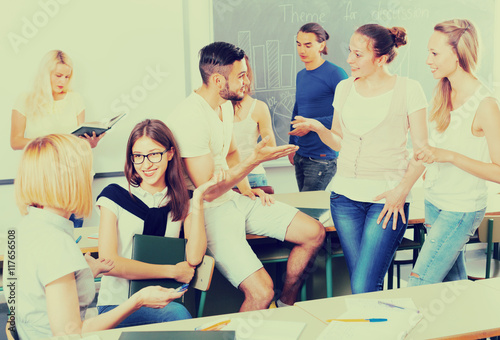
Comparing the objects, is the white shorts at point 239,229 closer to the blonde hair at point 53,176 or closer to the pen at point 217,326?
the pen at point 217,326

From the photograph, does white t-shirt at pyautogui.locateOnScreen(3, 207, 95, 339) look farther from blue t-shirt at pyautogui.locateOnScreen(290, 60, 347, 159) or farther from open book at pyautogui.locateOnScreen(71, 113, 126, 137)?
blue t-shirt at pyautogui.locateOnScreen(290, 60, 347, 159)

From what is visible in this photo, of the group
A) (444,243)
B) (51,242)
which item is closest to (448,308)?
(444,243)

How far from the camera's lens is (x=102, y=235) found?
221 centimetres

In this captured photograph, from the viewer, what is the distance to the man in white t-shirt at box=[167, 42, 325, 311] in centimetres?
241

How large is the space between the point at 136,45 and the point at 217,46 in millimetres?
1655

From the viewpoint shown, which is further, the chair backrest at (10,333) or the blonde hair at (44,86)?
the blonde hair at (44,86)

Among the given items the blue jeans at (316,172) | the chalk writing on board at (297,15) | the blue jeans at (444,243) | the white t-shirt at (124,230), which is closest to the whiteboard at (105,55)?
the chalk writing on board at (297,15)

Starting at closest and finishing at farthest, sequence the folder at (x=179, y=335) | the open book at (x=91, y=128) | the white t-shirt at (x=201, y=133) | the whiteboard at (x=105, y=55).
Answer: the folder at (x=179, y=335) < the white t-shirt at (x=201, y=133) < the open book at (x=91, y=128) < the whiteboard at (x=105, y=55)

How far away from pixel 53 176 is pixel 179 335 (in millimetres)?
564

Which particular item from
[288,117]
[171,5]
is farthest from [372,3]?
[171,5]

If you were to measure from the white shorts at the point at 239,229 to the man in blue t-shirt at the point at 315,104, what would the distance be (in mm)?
1064

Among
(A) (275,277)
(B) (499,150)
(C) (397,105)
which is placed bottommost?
(A) (275,277)

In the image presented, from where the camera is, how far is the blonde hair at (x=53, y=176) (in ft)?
4.89

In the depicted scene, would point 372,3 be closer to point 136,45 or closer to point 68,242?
point 136,45
